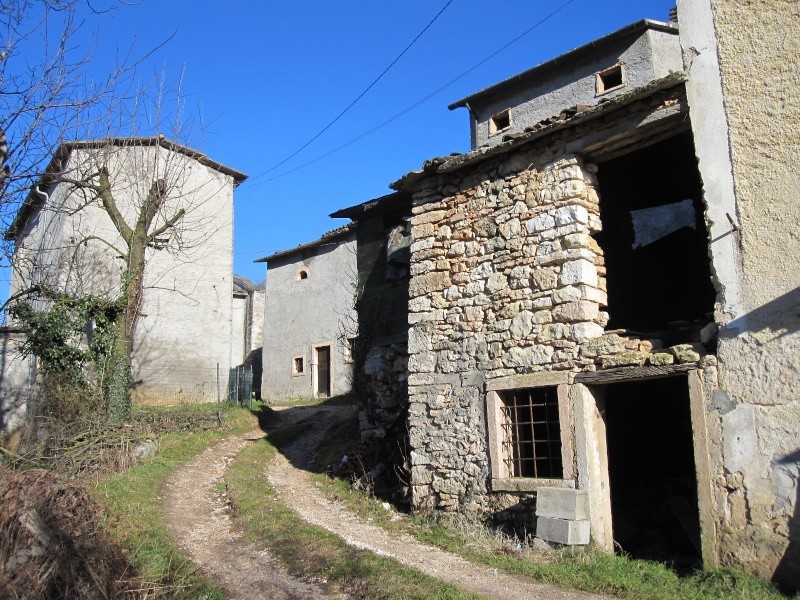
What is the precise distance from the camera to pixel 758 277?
19.1 feet

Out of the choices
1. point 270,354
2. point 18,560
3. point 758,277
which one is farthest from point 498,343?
point 270,354

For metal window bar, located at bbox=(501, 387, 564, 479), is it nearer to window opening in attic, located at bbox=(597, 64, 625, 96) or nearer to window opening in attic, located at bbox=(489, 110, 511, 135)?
window opening in attic, located at bbox=(597, 64, 625, 96)

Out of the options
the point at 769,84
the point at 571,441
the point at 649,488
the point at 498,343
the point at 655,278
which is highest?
the point at 769,84

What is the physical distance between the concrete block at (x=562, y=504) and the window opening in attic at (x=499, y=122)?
1290 cm

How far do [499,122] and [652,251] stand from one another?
9021 mm

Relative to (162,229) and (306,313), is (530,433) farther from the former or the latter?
(306,313)

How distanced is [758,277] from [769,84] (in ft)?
5.80

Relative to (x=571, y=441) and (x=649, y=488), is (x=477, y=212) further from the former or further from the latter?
(x=649, y=488)

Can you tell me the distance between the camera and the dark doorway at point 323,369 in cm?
2161

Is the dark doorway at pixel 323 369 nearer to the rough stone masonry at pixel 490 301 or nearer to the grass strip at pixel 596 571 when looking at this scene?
the rough stone masonry at pixel 490 301

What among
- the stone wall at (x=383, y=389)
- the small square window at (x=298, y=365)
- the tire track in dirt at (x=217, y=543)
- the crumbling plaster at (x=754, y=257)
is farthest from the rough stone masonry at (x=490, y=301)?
the small square window at (x=298, y=365)

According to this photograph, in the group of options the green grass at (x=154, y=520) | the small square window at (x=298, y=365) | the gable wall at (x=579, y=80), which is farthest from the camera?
the small square window at (x=298, y=365)

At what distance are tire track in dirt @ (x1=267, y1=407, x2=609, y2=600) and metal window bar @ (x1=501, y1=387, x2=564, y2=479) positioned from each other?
135 cm

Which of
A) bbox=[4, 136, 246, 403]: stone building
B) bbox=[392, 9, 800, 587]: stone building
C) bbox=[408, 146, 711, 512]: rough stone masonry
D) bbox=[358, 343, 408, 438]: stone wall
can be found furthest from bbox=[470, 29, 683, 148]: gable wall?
bbox=[4, 136, 246, 403]: stone building
